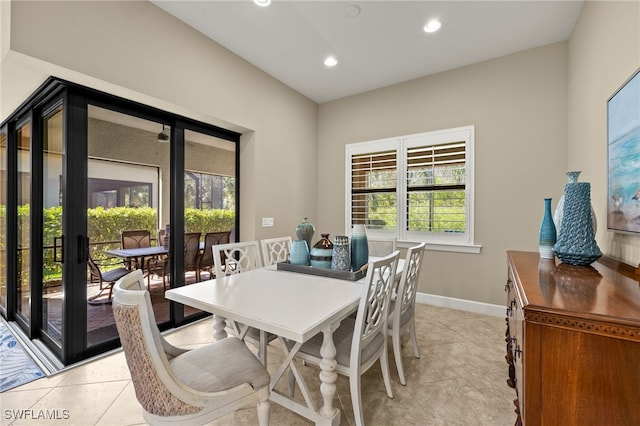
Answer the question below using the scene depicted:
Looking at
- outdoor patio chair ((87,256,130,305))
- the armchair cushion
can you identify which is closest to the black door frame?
outdoor patio chair ((87,256,130,305))

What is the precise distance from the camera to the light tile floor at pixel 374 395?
1.61 metres

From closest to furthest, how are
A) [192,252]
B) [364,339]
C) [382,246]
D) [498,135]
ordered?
1. [364,339]
2. [382,246]
3. [192,252]
4. [498,135]

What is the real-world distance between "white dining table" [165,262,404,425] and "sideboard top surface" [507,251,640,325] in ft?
2.61

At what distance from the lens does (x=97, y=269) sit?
237cm

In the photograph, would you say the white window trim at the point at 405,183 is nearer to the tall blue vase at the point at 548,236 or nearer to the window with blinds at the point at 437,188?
the window with blinds at the point at 437,188

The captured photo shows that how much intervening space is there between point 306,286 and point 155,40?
2488 mm

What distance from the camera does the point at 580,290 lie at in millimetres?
1008

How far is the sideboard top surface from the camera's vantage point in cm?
82

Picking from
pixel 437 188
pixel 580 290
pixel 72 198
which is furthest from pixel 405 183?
pixel 72 198

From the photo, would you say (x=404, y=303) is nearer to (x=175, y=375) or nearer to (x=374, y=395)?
(x=374, y=395)

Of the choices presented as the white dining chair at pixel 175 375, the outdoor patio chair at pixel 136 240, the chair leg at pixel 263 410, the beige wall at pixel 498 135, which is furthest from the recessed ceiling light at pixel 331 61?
the chair leg at pixel 263 410

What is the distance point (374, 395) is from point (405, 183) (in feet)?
8.54

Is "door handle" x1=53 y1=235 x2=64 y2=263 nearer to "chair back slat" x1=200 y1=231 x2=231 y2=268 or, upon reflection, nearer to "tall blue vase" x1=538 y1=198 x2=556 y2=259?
"chair back slat" x1=200 y1=231 x2=231 y2=268

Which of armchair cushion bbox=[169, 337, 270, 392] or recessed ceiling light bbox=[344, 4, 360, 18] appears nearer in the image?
armchair cushion bbox=[169, 337, 270, 392]
